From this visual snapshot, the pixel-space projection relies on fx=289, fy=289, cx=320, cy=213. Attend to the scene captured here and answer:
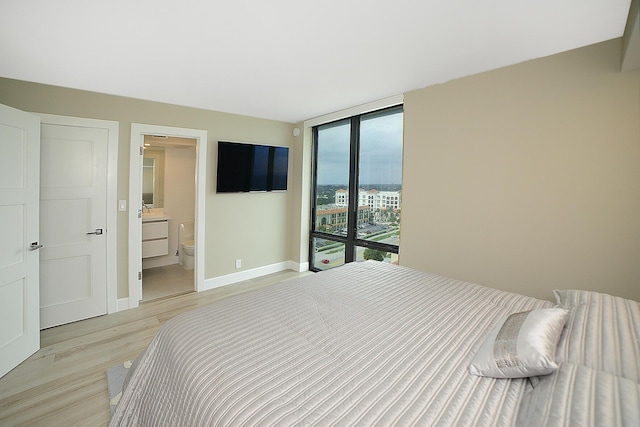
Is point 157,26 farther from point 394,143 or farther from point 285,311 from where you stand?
point 394,143

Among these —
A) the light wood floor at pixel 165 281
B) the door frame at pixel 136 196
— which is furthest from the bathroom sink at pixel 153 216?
the door frame at pixel 136 196

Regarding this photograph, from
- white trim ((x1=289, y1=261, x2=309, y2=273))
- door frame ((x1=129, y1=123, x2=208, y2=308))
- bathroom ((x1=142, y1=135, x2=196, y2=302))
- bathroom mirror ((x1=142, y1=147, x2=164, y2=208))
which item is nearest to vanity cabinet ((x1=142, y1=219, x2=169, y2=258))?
bathroom ((x1=142, y1=135, x2=196, y2=302))

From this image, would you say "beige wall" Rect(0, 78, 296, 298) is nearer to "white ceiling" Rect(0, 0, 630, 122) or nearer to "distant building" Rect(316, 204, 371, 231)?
"white ceiling" Rect(0, 0, 630, 122)

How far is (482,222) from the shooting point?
104 inches

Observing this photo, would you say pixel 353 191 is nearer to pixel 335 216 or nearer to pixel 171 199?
pixel 335 216

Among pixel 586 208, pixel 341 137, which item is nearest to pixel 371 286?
pixel 586 208

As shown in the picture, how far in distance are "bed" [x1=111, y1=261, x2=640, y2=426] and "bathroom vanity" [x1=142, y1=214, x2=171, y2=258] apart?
143 inches

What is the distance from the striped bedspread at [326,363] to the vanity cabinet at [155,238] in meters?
3.64

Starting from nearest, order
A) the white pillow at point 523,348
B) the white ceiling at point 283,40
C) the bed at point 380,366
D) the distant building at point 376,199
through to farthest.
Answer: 1. the bed at point 380,366
2. the white pillow at point 523,348
3. the white ceiling at point 283,40
4. the distant building at point 376,199

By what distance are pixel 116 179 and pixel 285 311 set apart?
2.81 meters

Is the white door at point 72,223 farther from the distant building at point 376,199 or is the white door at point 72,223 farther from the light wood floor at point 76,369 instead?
the distant building at point 376,199

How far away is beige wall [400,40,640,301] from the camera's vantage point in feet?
6.50

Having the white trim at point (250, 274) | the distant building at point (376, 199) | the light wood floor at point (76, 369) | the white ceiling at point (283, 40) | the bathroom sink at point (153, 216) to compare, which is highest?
the white ceiling at point (283, 40)

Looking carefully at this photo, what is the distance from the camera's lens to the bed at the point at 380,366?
89 cm
